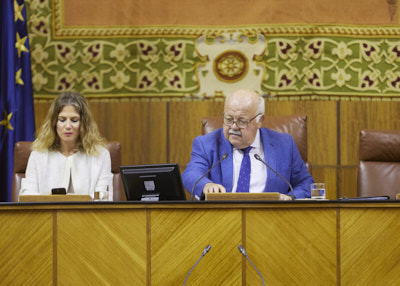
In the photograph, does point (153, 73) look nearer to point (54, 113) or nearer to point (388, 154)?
point (54, 113)

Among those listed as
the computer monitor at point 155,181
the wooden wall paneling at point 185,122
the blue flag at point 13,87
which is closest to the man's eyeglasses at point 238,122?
the computer monitor at point 155,181

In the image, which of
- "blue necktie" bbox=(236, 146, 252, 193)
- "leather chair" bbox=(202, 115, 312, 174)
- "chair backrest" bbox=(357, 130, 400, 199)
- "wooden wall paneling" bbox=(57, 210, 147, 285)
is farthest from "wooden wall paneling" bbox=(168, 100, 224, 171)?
"wooden wall paneling" bbox=(57, 210, 147, 285)

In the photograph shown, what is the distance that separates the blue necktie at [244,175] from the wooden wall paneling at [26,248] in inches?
44.7

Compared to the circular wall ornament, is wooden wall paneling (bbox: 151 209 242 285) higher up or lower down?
lower down

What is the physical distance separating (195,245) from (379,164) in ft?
4.81

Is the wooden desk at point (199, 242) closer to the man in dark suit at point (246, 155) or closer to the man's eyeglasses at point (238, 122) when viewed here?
the man in dark suit at point (246, 155)

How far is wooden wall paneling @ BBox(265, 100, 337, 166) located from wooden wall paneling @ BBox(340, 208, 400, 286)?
1834 mm

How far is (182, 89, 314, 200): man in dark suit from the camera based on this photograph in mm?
3000

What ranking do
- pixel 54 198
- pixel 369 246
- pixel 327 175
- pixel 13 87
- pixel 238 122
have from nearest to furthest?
pixel 369 246 → pixel 54 198 → pixel 238 122 → pixel 13 87 → pixel 327 175

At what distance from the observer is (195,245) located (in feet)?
6.88

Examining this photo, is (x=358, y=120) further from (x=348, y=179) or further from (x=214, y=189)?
(x=214, y=189)

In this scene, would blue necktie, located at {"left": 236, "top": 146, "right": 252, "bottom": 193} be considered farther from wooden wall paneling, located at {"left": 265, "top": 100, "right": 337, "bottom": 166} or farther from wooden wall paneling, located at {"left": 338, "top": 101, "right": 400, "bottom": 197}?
wooden wall paneling, located at {"left": 338, "top": 101, "right": 400, "bottom": 197}

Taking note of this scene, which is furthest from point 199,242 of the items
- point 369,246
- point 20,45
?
point 20,45

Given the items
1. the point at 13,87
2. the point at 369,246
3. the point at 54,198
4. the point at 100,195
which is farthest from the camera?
the point at 13,87
